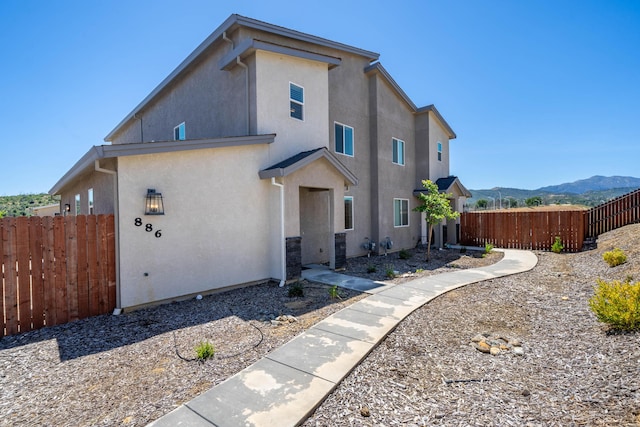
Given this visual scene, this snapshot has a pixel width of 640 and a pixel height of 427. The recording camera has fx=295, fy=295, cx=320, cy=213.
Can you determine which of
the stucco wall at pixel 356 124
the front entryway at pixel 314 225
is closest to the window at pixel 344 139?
the stucco wall at pixel 356 124

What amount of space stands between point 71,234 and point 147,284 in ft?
5.85

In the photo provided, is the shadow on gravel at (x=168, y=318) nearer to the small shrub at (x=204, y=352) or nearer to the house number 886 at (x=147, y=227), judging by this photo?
the small shrub at (x=204, y=352)

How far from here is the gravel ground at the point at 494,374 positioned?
3035 mm

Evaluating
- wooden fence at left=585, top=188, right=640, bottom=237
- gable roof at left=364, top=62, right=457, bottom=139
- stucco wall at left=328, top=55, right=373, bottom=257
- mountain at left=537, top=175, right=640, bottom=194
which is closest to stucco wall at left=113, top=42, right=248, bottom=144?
stucco wall at left=328, top=55, right=373, bottom=257

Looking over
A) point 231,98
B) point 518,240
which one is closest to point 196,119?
point 231,98

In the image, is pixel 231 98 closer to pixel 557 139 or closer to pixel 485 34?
pixel 485 34

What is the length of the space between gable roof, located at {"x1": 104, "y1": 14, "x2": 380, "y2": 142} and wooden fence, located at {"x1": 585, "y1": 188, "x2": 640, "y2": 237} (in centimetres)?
1284

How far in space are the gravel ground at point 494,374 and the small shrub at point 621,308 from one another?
0.19 meters

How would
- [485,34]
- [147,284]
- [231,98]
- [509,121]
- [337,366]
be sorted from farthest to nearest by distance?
[509,121]
[485,34]
[231,98]
[147,284]
[337,366]

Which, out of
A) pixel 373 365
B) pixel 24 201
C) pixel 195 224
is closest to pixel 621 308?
pixel 373 365

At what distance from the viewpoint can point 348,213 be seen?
12.5 m

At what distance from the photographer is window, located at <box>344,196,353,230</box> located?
1240 centimetres

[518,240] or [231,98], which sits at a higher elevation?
[231,98]

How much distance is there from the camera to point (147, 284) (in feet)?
22.0
